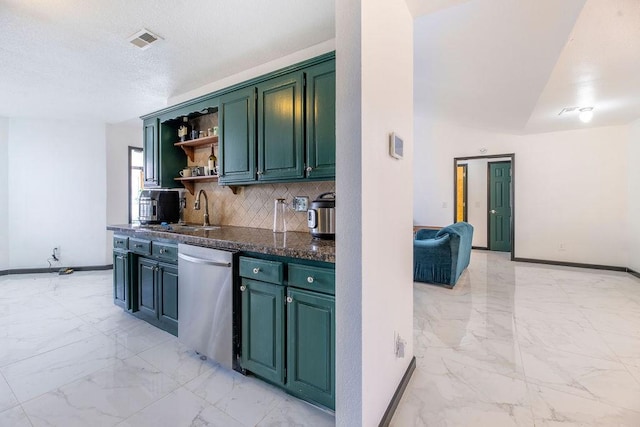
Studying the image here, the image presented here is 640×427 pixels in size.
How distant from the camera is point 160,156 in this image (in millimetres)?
3260

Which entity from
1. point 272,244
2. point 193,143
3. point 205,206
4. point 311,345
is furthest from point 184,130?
point 311,345

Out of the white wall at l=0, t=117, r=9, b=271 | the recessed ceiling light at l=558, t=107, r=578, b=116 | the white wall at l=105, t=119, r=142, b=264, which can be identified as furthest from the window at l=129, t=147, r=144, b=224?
the recessed ceiling light at l=558, t=107, r=578, b=116

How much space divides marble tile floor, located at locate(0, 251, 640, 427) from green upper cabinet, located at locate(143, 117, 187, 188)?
1539 millimetres

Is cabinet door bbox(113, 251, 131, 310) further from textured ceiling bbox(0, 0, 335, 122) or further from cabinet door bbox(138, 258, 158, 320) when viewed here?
textured ceiling bbox(0, 0, 335, 122)

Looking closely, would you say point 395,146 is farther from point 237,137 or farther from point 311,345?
point 237,137

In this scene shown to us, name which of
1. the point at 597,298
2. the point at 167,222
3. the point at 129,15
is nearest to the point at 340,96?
the point at 129,15

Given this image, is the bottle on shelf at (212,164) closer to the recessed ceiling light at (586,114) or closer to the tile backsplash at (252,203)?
the tile backsplash at (252,203)

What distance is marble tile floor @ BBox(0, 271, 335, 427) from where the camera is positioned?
160cm

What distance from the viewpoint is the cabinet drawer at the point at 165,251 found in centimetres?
238

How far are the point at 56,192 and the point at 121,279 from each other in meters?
3.21

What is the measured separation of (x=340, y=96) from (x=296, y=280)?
101cm

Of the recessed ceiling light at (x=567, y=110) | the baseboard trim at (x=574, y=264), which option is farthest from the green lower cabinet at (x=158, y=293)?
the baseboard trim at (x=574, y=264)

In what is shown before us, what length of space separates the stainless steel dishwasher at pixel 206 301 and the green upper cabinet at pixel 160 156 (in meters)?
1.42

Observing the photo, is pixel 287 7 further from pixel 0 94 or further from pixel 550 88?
pixel 0 94
